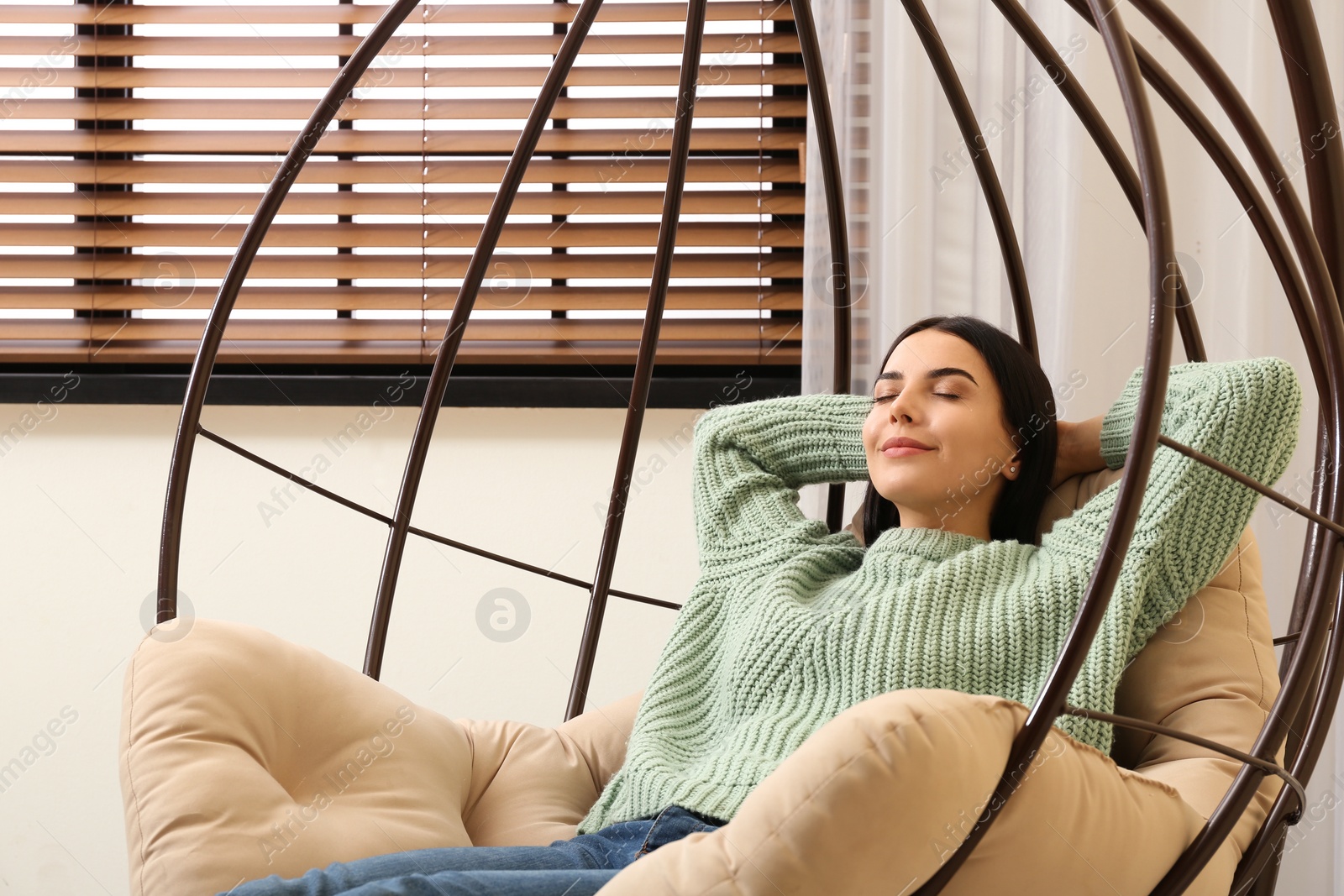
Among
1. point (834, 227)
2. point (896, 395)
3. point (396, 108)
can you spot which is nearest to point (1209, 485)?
point (896, 395)

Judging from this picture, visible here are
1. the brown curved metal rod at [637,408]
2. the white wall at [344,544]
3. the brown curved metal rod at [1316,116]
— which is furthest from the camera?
the white wall at [344,544]

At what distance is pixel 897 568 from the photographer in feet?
3.68

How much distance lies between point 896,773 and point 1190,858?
0.90 feet

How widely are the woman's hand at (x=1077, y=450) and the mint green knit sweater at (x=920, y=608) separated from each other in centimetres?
5

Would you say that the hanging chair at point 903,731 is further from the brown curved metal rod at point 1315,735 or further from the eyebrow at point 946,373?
the eyebrow at point 946,373

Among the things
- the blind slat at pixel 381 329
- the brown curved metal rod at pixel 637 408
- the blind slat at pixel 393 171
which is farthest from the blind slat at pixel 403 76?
the brown curved metal rod at pixel 637 408

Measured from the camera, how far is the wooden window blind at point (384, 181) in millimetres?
1854

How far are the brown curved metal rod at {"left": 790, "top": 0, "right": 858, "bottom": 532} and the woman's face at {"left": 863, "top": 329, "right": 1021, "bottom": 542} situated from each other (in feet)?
0.79

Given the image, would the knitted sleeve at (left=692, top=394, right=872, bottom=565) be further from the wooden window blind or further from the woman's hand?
the wooden window blind

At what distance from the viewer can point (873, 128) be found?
64.2 inches

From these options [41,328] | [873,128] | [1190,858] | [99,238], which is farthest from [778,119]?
[1190,858]

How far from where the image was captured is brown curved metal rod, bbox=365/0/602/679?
1314 millimetres

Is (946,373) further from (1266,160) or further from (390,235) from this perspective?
(390,235)

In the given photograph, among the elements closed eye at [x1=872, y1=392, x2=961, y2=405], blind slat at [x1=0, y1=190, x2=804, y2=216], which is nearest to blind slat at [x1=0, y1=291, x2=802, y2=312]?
blind slat at [x1=0, y1=190, x2=804, y2=216]
